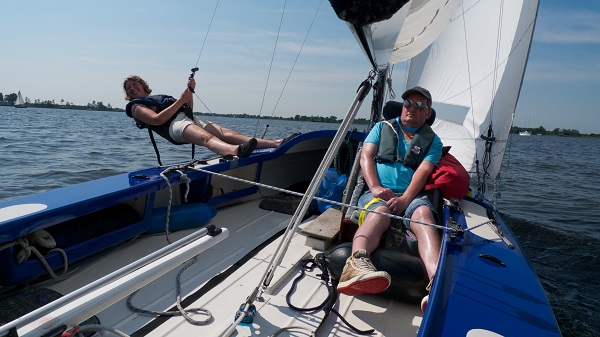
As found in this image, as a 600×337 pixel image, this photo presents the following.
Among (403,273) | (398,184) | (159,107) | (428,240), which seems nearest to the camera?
(403,273)

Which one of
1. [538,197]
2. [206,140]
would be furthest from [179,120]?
[538,197]

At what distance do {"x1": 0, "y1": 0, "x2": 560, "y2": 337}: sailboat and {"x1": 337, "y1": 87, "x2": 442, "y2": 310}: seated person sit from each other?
15cm

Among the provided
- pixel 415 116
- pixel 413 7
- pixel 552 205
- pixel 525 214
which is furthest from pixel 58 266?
pixel 552 205

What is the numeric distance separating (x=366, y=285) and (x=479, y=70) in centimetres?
541

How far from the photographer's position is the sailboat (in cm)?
155

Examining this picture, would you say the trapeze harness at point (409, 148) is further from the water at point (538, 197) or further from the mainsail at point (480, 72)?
the mainsail at point (480, 72)

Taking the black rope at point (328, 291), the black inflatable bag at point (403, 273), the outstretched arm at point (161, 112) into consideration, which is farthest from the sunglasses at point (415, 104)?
the outstretched arm at point (161, 112)

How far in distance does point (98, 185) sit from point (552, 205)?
897 centimetres

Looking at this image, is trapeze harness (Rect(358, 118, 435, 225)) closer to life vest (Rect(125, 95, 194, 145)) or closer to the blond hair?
life vest (Rect(125, 95, 194, 145))

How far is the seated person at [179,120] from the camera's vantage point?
383 centimetres

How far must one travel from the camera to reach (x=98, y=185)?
262 cm

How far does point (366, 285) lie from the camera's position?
1.99 metres

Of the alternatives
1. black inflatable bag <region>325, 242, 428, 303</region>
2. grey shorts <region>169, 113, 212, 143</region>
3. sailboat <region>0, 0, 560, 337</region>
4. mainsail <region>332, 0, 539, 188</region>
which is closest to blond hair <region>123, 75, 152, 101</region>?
grey shorts <region>169, 113, 212, 143</region>

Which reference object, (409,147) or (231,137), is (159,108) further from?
(409,147)
